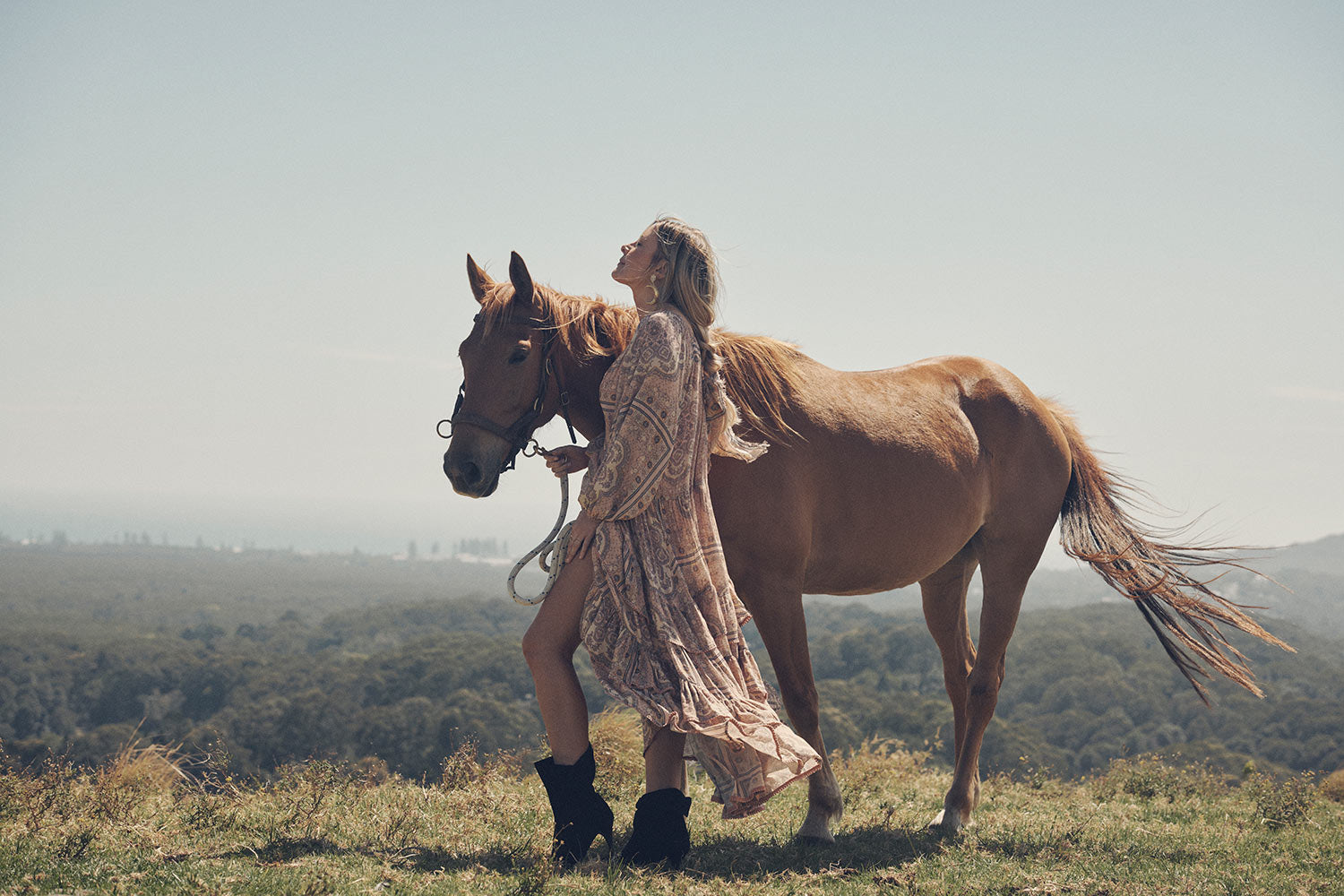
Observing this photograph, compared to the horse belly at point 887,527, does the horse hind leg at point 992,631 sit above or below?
below

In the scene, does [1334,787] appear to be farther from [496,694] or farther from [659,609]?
[496,694]

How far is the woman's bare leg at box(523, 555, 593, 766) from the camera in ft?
11.7

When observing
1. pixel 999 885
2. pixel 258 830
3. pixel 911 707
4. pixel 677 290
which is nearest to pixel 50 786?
pixel 258 830

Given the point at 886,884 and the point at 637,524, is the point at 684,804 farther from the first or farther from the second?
the point at 637,524

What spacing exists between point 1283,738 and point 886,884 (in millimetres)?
50218

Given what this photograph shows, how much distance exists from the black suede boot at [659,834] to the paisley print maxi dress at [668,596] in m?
0.19

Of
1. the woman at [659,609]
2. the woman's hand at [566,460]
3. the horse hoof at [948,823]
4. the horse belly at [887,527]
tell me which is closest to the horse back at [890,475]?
the horse belly at [887,527]

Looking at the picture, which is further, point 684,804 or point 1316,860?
point 1316,860

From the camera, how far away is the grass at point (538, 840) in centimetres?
337

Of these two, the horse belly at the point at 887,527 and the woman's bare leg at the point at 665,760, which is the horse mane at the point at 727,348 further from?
the woman's bare leg at the point at 665,760

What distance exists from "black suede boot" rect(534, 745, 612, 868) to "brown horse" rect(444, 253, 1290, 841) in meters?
1.06

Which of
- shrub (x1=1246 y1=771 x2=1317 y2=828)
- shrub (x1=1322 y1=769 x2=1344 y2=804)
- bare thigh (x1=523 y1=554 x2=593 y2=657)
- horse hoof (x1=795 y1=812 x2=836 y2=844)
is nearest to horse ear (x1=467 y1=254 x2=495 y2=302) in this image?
bare thigh (x1=523 y1=554 x2=593 y2=657)

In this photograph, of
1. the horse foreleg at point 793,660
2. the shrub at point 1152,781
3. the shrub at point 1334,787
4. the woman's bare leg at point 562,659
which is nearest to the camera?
the woman's bare leg at point 562,659

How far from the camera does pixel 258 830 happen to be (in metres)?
4.07
